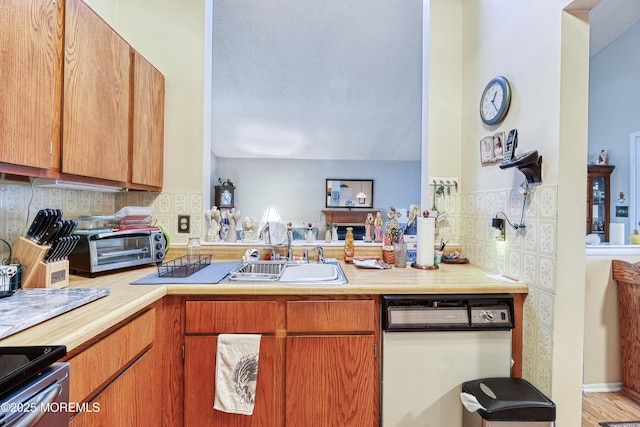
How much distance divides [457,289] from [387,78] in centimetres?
309

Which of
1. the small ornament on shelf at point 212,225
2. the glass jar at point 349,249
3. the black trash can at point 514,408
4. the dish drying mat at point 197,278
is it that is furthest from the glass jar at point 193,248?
the black trash can at point 514,408

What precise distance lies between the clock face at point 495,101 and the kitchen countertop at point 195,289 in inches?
32.0

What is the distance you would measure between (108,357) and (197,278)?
47 centimetres

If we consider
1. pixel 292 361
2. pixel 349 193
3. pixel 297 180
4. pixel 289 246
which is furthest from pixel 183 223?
pixel 349 193

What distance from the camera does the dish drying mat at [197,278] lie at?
124 centimetres

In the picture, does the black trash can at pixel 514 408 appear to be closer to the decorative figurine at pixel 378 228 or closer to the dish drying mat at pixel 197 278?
the decorative figurine at pixel 378 228

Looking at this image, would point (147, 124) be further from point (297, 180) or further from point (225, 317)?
point (297, 180)

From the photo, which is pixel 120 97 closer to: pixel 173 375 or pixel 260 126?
pixel 173 375

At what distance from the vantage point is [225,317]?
47.5 inches

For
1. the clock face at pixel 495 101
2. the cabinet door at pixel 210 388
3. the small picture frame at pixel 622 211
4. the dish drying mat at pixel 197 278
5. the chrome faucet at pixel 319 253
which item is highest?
the clock face at pixel 495 101

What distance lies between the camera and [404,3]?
2301 mm

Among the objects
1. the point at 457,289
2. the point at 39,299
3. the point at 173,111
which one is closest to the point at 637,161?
the point at 457,289

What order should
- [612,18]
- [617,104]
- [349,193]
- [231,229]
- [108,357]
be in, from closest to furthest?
[108,357]
[231,229]
[612,18]
[617,104]
[349,193]

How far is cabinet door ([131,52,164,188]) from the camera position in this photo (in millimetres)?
1513
